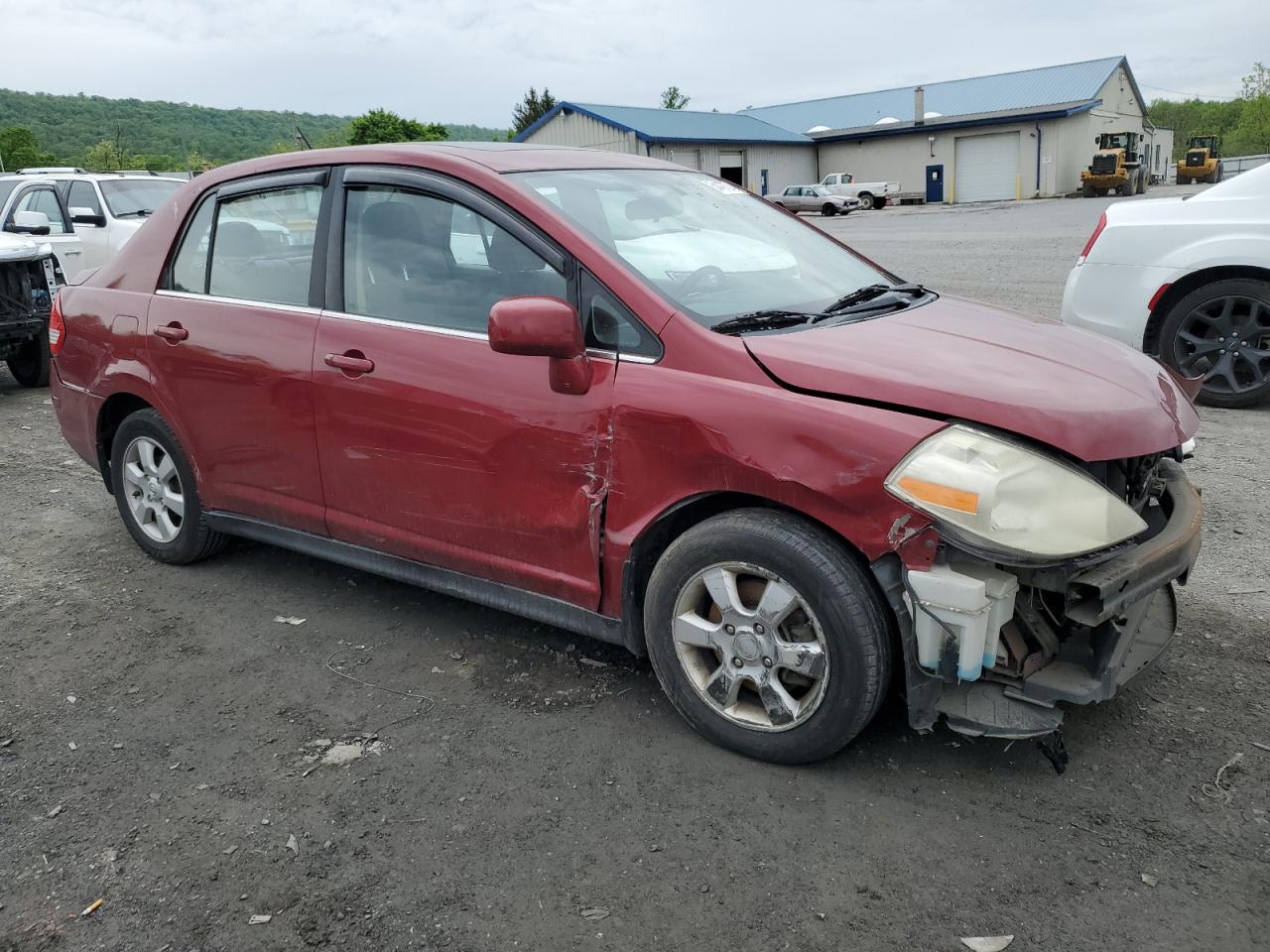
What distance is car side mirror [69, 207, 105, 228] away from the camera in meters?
11.5

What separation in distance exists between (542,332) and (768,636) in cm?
106

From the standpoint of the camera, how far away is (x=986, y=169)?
49938mm

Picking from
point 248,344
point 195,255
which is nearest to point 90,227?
point 195,255

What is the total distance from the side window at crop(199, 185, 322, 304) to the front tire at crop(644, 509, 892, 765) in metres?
1.91

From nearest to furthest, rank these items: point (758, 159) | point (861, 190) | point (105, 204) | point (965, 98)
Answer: point (105, 204) → point (861, 190) → point (758, 159) → point (965, 98)

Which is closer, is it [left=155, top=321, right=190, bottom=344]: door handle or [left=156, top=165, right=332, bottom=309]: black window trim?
[left=156, top=165, right=332, bottom=309]: black window trim

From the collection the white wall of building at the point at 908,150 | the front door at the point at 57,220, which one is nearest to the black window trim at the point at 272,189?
the front door at the point at 57,220

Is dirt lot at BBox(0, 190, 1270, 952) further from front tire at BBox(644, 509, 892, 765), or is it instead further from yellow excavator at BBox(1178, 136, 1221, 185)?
yellow excavator at BBox(1178, 136, 1221, 185)

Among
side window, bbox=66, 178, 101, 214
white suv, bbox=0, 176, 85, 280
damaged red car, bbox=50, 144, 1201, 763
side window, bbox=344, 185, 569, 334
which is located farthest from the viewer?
side window, bbox=66, 178, 101, 214

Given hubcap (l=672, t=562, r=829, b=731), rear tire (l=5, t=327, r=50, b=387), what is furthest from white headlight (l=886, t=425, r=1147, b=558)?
rear tire (l=5, t=327, r=50, b=387)

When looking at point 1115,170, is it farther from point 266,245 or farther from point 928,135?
point 266,245

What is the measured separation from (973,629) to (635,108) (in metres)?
51.7

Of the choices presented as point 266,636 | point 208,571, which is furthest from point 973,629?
point 208,571

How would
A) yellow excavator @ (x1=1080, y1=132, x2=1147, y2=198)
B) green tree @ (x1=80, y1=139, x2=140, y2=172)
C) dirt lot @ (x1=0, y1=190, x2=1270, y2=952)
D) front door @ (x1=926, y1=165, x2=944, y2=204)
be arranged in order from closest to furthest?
1. dirt lot @ (x1=0, y1=190, x2=1270, y2=952)
2. yellow excavator @ (x1=1080, y1=132, x2=1147, y2=198)
3. front door @ (x1=926, y1=165, x2=944, y2=204)
4. green tree @ (x1=80, y1=139, x2=140, y2=172)
